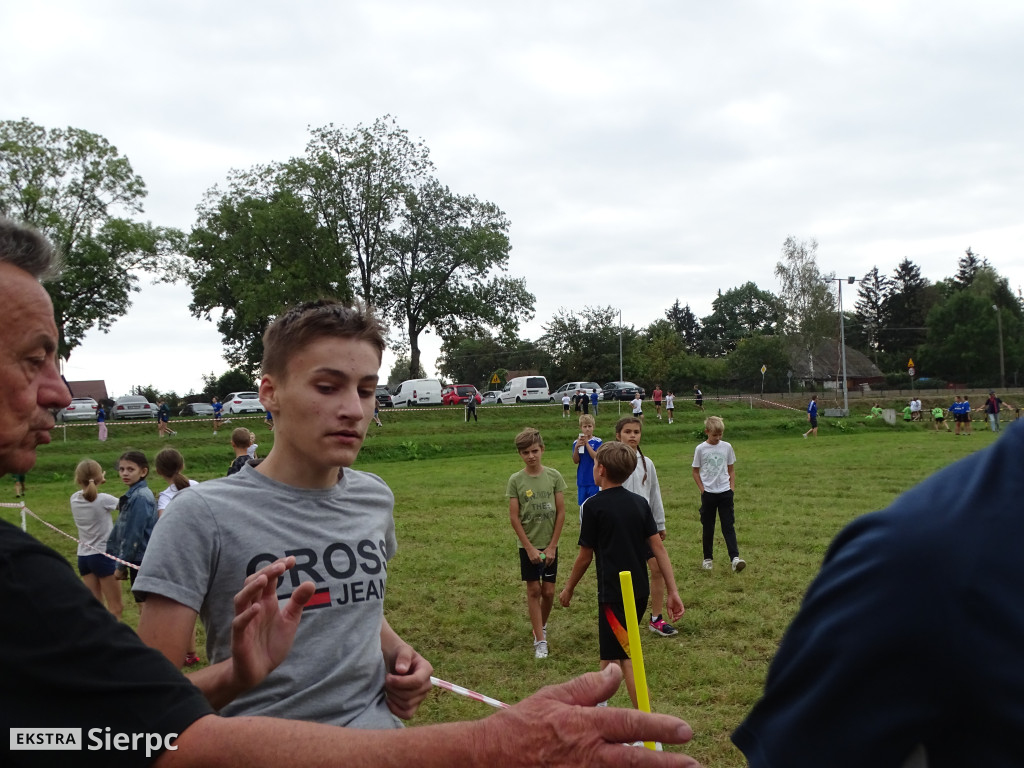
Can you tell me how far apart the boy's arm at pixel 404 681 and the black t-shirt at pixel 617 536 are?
384 cm

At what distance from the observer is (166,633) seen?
211 centimetres

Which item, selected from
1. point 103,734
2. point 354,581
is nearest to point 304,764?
point 103,734

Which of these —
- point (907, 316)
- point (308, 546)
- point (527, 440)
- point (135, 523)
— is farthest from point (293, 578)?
point (907, 316)

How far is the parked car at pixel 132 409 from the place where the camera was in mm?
45938

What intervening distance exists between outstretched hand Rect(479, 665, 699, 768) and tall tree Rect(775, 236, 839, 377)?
68.7 meters

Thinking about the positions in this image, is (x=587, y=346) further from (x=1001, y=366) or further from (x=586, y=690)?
(x=586, y=690)

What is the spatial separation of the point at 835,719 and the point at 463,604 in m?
8.76

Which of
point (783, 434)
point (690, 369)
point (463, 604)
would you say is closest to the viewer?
point (463, 604)

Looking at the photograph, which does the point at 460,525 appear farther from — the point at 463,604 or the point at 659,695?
the point at 659,695

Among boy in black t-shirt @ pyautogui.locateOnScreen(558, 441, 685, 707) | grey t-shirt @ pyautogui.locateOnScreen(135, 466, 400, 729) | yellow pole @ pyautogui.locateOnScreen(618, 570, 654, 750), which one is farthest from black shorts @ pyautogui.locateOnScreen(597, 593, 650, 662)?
yellow pole @ pyautogui.locateOnScreen(618, 570, 654, 750)

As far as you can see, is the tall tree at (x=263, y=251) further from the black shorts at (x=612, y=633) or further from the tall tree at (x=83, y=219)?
the black shorts at (x=612, y=633)

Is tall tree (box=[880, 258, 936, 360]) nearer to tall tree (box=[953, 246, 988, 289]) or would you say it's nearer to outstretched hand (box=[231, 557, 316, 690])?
tall tree (box=[953, 246, 988, 289])

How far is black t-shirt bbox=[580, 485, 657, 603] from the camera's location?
245 inches

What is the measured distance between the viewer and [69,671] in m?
1.22
